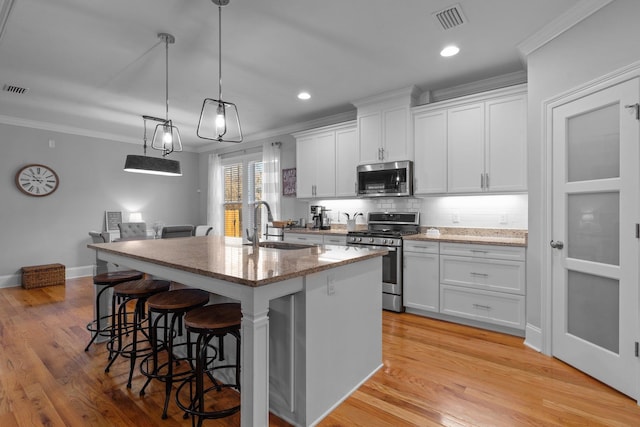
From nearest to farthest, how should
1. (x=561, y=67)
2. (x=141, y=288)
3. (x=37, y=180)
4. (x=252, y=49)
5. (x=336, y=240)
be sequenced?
(x=141, y=288) → (x=561, y=67) → (x=252, y=49) → (x=336, y=240) → (x=37, y=180)

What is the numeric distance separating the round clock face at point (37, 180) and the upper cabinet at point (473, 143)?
6.07 metres

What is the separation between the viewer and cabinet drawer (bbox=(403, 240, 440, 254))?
3.58 meters

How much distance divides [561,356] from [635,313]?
28.8 inches

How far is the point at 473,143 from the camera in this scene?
360 cm

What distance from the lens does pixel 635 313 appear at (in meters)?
2.08

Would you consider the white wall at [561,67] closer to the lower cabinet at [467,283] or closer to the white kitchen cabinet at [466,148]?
the lower cabinet at [467,283]

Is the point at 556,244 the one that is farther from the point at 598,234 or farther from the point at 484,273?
the point at 484,273

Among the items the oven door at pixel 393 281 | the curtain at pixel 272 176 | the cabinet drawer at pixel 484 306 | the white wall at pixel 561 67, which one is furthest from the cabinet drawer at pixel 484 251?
the curtain at pixel 272 176

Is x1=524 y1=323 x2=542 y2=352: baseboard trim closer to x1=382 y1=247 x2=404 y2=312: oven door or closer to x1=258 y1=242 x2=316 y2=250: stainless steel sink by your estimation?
x1=382 y1=247 x2=404 y2=312: oven door

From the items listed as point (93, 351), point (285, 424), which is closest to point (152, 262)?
point (285, 424)

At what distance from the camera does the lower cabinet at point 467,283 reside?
312 centimetres

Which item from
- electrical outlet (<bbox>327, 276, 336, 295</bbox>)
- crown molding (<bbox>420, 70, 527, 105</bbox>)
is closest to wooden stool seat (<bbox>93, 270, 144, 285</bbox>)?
electrical outlet (<bbox>327, 276, 336, 295</bbox>)

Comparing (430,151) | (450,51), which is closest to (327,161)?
(430,151)

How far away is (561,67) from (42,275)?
23.6 ft
